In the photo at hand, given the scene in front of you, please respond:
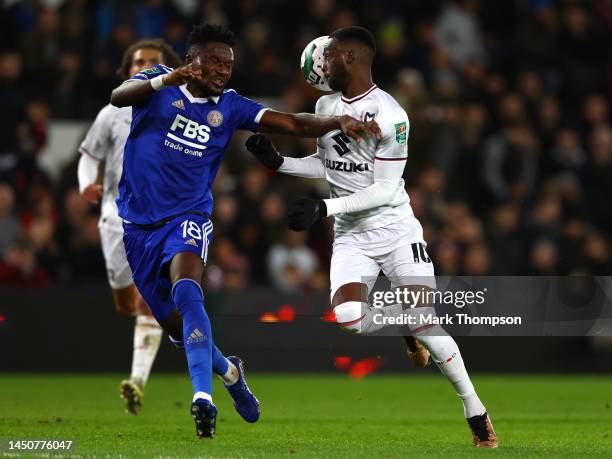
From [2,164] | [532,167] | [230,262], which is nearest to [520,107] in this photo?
[532,167]

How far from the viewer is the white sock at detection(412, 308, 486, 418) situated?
8078mm

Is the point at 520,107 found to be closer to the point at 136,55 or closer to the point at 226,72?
the point at 136,55

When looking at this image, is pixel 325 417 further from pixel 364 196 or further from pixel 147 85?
pixel 147 85

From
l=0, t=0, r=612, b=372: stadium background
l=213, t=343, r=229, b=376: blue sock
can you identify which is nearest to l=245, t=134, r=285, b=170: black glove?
l=213, t=343, r=229, b=376: blue sock

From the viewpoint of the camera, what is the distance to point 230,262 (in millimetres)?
14844

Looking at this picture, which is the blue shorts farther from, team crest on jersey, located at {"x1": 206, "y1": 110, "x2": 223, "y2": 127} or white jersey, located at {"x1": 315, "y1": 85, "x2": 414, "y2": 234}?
white jersey, located at {"x1": 315, "y1": 85, "x2": 414, "y2": 234}

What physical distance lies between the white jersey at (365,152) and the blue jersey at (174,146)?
1.88ft

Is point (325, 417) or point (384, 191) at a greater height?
point (384, 191)

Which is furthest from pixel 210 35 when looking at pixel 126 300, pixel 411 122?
pixel 411 122

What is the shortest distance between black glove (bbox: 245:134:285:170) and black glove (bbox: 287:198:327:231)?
2.16 ft

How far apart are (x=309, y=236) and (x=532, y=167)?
126 inches

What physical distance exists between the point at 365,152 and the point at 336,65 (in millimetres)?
614

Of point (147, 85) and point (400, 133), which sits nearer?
point (147, 85)

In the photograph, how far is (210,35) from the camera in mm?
8141
